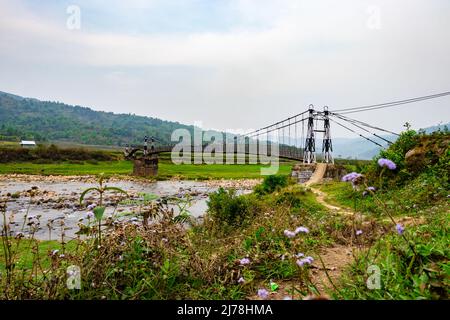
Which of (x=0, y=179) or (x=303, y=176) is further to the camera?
(x=0, y=179)

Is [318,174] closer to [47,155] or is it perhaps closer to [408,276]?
[408,276]

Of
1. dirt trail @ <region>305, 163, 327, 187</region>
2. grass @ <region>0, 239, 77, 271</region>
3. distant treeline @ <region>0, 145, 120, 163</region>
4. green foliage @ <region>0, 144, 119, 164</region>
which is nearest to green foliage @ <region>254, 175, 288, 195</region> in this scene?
dirt trail @ <region>305, 163, 327, 187</region>

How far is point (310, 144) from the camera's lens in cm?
2692

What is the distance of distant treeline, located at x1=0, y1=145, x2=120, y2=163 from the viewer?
63322 millimetres

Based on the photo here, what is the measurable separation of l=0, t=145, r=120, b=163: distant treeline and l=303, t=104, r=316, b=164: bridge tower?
173 ft

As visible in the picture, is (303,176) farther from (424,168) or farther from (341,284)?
(341,284)

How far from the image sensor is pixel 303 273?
3.43 meters

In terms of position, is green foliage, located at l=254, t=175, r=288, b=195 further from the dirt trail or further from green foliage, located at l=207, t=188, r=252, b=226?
green foliage, located at l=207, t=188, r=252, b=226

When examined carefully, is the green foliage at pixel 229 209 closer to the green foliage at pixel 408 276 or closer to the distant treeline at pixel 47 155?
the green foliage at pixel 408 276

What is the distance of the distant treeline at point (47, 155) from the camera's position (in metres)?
63.3
